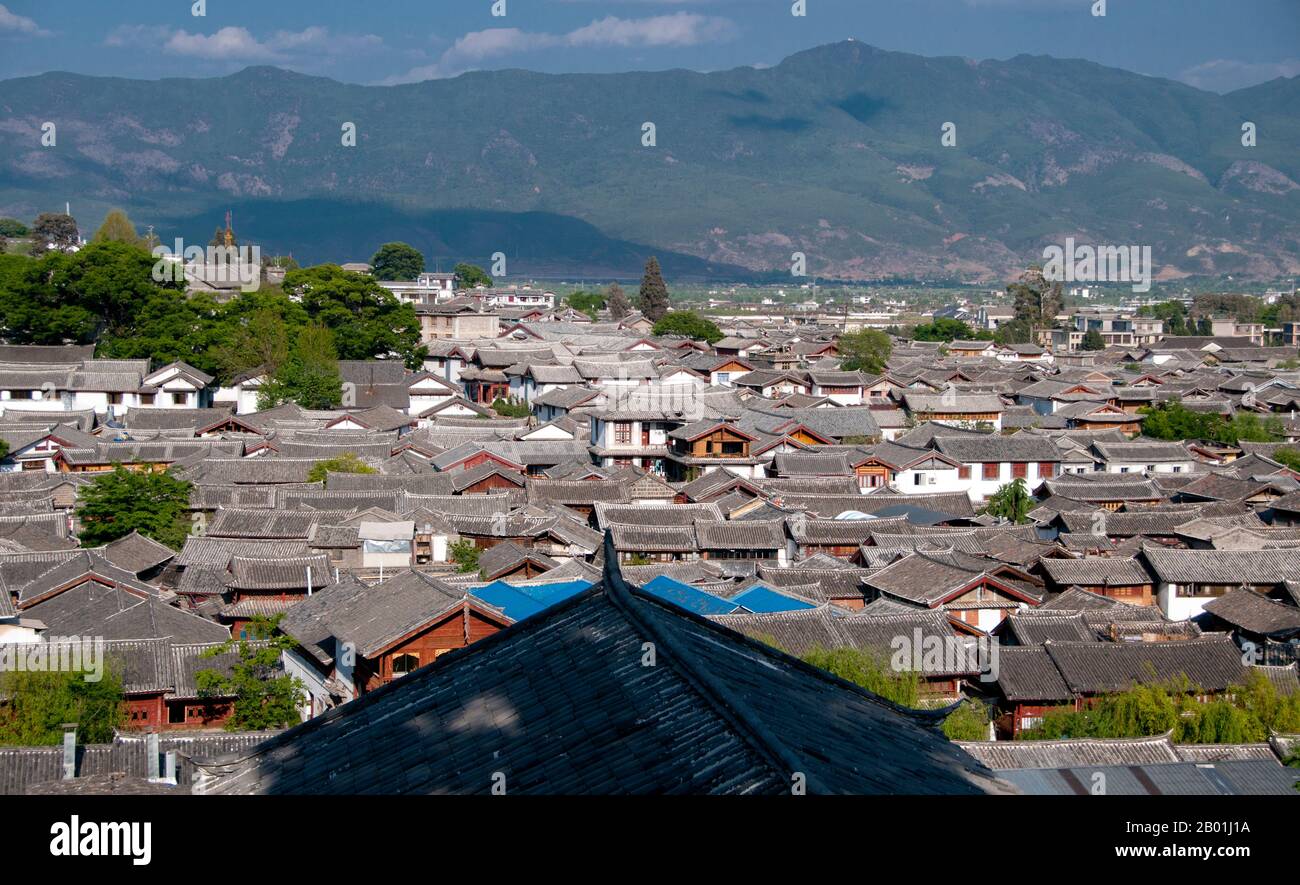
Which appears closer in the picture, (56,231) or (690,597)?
(690,597)

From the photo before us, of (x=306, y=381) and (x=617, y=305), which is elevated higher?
(x=617, y=305)

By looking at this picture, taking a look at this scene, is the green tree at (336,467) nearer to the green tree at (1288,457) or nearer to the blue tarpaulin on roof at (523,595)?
the blue tarpaulin on roof at (523,595)

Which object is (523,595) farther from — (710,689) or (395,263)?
(395,263)

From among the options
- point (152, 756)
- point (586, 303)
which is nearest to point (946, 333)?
point (586, 303)

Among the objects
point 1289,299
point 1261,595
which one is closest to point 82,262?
point 1261,595

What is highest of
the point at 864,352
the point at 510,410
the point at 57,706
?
the point at 864,352

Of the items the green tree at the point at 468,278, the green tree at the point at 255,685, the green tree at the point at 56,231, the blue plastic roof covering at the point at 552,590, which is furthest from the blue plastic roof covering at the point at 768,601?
the green tree at the point at 468,278

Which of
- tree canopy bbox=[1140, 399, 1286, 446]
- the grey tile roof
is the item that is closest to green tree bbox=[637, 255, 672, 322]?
tree canopy bbox=[1140, 399, 1286, 446]

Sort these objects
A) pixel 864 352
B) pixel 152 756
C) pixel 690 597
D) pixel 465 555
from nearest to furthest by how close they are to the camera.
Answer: pixel 152 756 → pixel 690 597 → pixel 465 555 → pixel 864 352

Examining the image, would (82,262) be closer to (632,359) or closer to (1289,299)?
(632,359)

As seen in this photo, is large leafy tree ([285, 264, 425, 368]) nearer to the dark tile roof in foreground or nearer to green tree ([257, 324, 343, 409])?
green tree ([257, 324, 343, 409])
